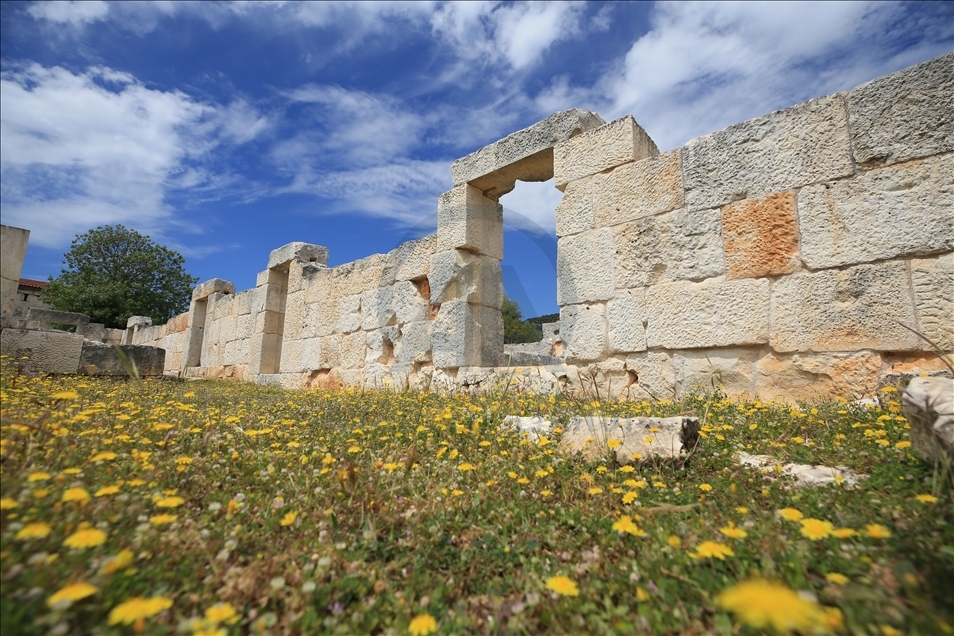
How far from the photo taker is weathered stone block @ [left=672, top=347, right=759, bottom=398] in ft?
13.7

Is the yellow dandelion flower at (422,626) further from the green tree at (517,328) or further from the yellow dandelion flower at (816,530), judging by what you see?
the green tree at (517,328)

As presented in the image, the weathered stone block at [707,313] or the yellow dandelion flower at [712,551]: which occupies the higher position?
the weathered stone block at [707,313]

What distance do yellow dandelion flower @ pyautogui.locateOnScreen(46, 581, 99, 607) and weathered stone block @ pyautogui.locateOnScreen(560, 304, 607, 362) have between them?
4.47 meters

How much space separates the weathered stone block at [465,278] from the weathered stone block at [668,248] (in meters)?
2.17

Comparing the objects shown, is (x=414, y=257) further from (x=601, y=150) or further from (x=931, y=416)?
(x=931, y=416)

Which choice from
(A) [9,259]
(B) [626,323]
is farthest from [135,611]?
(A) [9,259]

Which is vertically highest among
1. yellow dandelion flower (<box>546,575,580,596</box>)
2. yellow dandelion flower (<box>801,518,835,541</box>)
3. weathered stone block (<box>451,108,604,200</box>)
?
weathered stone block (<box>451,108,604,200</box>)

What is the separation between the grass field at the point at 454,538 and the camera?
116 centimetres

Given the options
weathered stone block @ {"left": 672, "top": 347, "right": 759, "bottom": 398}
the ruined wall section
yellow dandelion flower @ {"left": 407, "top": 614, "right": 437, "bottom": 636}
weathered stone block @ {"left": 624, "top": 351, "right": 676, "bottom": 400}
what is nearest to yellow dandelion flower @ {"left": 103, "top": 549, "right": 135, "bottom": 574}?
yellow dandelion flower @ {"left": 407, "top": 614, "right": 437, "bottom": 636}

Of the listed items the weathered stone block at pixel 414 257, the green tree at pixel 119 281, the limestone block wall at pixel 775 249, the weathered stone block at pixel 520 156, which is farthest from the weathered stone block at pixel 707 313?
the green tree at pixel 119 281

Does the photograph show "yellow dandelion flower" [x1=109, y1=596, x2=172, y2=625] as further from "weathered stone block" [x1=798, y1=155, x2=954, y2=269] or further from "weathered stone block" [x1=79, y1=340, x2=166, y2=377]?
"weathered stone block" [x1=79, y1=340, x2=166, y2=377]

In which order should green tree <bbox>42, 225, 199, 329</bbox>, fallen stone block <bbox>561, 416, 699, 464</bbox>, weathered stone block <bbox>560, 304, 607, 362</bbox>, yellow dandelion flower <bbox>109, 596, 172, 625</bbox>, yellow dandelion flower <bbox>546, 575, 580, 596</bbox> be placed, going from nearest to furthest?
yellow dandelion flower <bbox>109, 596, 172, 625</bbox> < yellow dandelion flower <bbox>546, 575, 580, 596</bbox> < fallen stone block <bbox>561, 416, 699, 464</bbox> < weathered stone block <bbox>560, 304, 607, 362</bbox> < green tree <bbox>42, 225, 199, 329</bbox>

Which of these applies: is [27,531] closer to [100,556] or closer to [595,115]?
[100,556]

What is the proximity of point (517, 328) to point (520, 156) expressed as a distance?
29.3 meters
